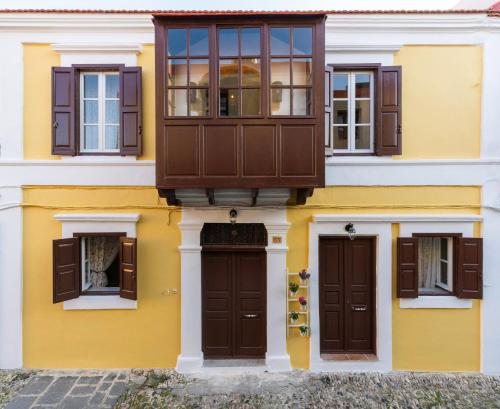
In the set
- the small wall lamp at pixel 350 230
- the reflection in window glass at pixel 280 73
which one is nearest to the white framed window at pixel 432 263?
the small wall lamp at pixel 350 230

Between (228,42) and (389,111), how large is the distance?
3.15 metres

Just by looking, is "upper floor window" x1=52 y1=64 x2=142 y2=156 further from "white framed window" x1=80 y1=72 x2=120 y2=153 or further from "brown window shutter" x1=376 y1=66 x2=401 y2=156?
"brown window shutter" x1=376 y1=66 x2=401 y2=156

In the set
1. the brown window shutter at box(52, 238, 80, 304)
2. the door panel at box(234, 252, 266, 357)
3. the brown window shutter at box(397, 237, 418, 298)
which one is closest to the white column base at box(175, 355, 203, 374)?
the door panel at box(234, 252, 266, 357)

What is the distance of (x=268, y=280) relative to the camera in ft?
18.0

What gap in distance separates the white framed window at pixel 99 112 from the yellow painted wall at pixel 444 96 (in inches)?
214

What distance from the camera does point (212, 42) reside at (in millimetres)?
4672

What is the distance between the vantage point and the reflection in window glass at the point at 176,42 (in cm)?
470

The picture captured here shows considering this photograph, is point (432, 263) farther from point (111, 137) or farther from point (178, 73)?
point (111, 137)

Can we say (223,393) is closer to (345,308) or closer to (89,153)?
(345,308)

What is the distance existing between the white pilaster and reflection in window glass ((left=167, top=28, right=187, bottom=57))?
384 cm

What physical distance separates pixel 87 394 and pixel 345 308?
481 cm

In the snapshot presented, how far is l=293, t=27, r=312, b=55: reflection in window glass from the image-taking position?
4.68 metres

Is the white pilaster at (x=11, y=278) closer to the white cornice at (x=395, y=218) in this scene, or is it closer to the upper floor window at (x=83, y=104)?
the upper floor window at (x=83, y=104)

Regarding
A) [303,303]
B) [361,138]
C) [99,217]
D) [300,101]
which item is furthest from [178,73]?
[303,303]
